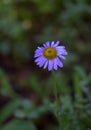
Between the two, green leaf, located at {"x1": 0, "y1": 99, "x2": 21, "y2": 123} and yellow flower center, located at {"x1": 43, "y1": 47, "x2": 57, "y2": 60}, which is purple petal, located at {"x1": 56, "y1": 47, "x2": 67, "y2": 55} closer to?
yellow flower center, located at {"x1": 43, "y1": 47, "x2": 57, "y2": 60}

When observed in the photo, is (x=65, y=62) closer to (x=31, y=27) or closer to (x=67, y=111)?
(x=31, y=27)

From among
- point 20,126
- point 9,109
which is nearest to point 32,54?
point 9,109

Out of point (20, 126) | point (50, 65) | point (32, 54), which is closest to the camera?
point (50, 65)

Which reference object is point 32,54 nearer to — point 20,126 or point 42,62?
point 20,126

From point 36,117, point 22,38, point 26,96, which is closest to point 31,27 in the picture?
point 22,38

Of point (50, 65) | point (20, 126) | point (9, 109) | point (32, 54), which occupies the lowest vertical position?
point (50, 65)
